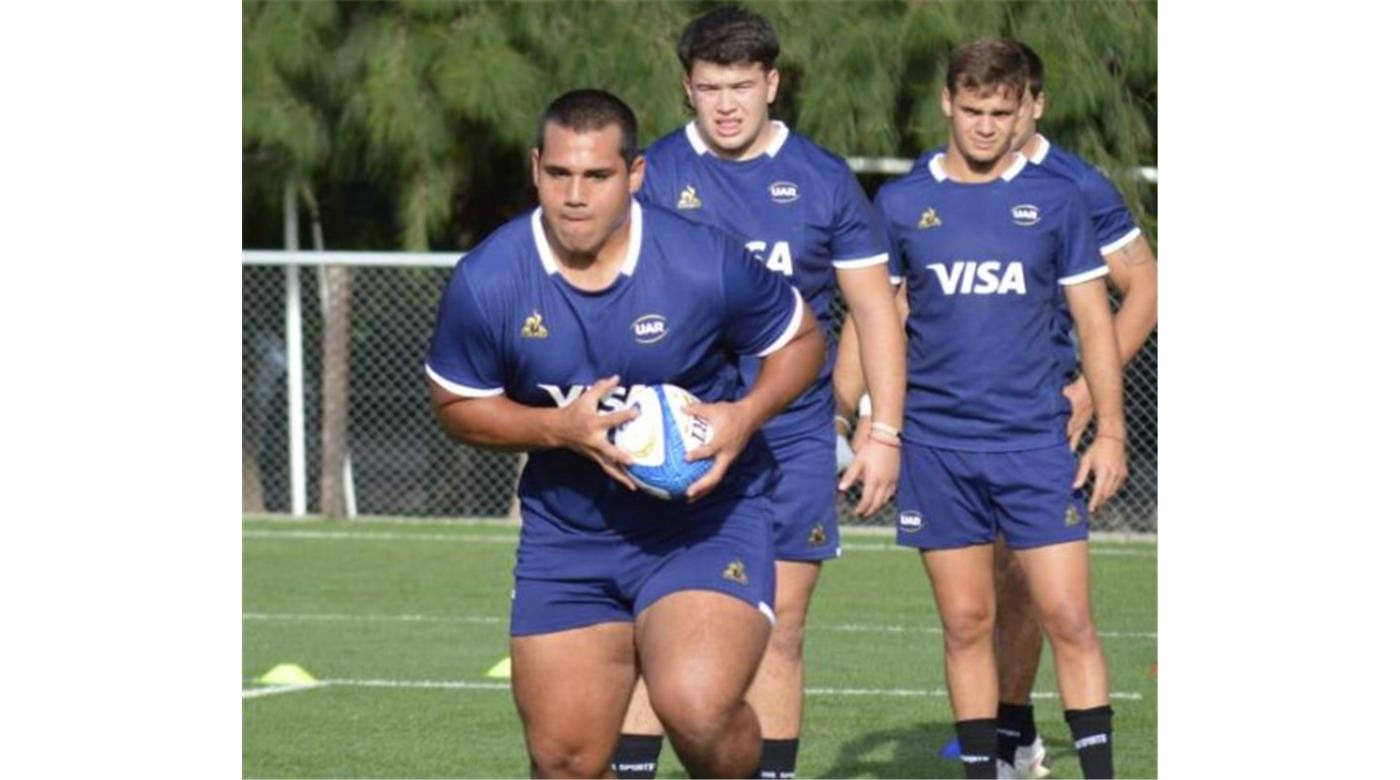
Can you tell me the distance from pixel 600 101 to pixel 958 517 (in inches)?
103

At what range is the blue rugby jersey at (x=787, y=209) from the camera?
7848mm

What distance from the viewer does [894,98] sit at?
17.5 m

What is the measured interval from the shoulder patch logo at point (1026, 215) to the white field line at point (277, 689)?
15.2 feet

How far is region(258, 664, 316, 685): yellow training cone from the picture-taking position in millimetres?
11766

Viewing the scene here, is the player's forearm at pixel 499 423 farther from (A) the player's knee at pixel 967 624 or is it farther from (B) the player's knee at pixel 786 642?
(A) the player's knee at pixel 967 624

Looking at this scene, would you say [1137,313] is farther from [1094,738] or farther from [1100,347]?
[1094,738]

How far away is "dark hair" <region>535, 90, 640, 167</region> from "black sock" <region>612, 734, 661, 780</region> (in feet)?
6.87

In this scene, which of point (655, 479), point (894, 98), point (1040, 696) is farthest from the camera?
point (894, 98)

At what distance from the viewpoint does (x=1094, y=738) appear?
8.27 m

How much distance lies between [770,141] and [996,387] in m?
1.15

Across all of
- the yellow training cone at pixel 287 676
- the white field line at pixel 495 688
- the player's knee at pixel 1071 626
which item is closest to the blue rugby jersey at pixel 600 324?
the player's knee at pixel 1071 626

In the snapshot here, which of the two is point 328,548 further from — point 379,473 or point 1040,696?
point 1040,696

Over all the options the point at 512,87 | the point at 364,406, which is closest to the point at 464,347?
A: the point at 512,87

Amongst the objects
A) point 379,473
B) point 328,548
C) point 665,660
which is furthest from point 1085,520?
point 379,473
